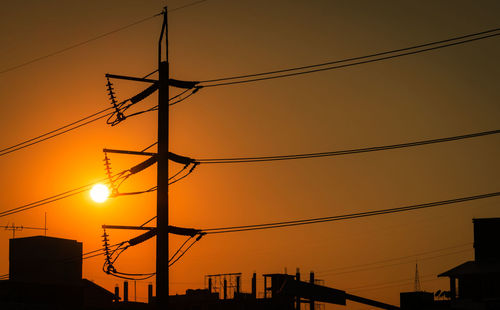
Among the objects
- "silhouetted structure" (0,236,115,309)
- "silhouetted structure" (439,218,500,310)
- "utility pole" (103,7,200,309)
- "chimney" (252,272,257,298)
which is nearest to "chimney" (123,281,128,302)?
"silhouetted structure" (0,236,115,309)

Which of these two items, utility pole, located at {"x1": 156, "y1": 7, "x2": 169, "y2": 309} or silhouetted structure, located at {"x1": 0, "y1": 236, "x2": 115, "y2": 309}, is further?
silhouetted structure, located at {"x1": 0, "y1": 236, "x2": 115, "y2": 309}

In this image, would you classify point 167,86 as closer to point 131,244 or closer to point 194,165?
point 194,165

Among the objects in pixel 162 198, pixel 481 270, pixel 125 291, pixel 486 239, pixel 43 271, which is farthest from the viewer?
pixel 125 291

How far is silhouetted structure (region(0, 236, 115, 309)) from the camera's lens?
214 feet

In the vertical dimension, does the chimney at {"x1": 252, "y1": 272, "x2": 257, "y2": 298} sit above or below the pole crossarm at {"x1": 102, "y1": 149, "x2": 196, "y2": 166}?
below

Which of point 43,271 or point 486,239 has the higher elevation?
point 486,239

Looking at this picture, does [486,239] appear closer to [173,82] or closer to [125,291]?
[125,291]

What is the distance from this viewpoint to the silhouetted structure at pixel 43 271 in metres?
65.2

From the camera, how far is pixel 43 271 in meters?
66.8

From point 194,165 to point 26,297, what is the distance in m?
36.5

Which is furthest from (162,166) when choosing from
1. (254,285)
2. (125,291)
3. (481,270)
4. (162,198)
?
(125,291)

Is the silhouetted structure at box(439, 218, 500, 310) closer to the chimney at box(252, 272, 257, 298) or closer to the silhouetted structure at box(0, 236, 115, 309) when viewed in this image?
the chimney at box(252, 272, 257, 298)

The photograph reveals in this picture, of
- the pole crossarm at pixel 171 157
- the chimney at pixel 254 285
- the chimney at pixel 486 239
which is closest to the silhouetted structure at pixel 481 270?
the chimney at pixel 486 239

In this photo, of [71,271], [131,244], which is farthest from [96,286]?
[131,244]
